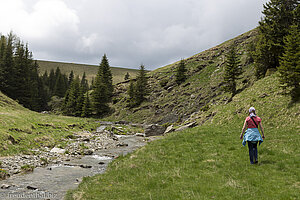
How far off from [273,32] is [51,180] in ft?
126

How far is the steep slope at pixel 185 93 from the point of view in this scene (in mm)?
50406

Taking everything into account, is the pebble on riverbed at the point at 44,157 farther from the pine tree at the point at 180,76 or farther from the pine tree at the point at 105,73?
the pine tree at the point at 105,73

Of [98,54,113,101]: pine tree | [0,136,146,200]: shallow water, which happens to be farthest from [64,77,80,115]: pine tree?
[0,136,146,200]: shallow water

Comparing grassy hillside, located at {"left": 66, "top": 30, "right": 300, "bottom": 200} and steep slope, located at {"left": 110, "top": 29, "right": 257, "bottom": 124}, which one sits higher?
steep slope, located at {"left": 110, "top": 29, "right": 257, "bottom": 124}

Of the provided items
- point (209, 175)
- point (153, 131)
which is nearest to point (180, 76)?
point (153, 131)

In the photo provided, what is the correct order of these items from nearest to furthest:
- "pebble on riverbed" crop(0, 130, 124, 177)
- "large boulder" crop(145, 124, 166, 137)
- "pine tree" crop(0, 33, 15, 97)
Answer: "pebble on riverbed" crop(0, 130, 124, 177)
"large boulder" crop(145, 124, 166, 137)
"pine tree" crop(0, 33, 15, 97)

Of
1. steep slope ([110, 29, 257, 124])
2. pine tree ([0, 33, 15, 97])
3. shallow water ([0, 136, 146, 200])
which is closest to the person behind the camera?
shallow water ([0, 136, 146, 200])

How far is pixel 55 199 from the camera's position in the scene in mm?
10117

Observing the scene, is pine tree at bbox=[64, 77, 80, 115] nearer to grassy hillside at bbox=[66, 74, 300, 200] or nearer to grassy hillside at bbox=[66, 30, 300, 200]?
grassy hillside at bbox=[66, 30, 300, 200]

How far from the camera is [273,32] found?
33.2 m

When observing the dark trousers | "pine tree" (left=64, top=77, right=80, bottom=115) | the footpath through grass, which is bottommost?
the footpath through grass

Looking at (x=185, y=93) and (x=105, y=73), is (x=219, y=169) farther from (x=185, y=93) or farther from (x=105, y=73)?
(x=105, y=73)

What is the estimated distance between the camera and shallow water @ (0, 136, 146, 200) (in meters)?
10.9

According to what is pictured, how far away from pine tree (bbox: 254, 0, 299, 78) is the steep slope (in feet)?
15.5
